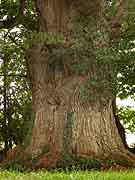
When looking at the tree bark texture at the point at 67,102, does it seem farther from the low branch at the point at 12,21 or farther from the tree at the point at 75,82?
the low branch at the point at 12,21

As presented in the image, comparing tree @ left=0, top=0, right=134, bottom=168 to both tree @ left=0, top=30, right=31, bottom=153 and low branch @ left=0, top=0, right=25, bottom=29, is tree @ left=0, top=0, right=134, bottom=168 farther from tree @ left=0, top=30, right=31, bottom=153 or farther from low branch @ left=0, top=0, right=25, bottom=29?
tree @ left=0, top=30, right=31, bottom=153

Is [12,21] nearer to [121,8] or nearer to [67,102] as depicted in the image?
[67,102]

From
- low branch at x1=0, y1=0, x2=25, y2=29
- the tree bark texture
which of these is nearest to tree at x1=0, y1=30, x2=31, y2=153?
low branch at x1=0, y1=0, x2=25, y2=29

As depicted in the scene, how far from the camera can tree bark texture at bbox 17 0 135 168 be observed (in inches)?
521

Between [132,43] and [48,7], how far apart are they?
2.89m

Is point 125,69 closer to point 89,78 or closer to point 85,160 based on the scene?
point 89,78

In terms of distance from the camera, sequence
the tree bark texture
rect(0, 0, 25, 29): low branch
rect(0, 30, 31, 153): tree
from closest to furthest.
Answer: the tree bark texture → rect(0, 0, 25, 29): low branch → rect(0, 30, 31, 153): tree

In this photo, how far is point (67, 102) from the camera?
13.8 meters

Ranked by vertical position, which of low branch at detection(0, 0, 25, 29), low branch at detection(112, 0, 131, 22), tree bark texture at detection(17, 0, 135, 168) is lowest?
tree bark texture at detection(17, 0, 135, 168)

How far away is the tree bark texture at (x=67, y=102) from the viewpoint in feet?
43.4

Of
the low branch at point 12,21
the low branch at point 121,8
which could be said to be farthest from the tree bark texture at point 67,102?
the low branch at point 12,21

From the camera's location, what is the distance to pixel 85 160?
12805mm

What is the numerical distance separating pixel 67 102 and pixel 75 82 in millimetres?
600

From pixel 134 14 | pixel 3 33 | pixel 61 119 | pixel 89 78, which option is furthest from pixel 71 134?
pixel 3 33
